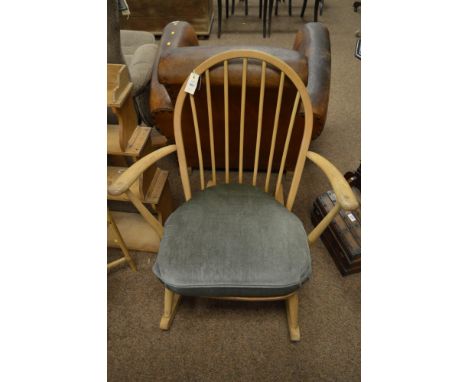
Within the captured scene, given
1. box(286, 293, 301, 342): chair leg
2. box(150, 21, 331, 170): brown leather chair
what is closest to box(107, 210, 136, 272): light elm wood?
box(150, 21, 331, 170): brown leather chair

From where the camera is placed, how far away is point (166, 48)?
5.44ft

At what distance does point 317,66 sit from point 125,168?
3.73ft

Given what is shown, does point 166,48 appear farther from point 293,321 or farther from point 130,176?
point 293,321

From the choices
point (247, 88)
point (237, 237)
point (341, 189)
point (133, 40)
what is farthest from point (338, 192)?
point (133, 40)

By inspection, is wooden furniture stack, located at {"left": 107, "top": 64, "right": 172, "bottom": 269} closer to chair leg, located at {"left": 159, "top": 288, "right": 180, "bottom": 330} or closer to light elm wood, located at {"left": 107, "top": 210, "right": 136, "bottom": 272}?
light elm wood, located at {"left": 107, "top": 210, "right": 136, "bottom": 272}

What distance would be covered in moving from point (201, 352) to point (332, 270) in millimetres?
702

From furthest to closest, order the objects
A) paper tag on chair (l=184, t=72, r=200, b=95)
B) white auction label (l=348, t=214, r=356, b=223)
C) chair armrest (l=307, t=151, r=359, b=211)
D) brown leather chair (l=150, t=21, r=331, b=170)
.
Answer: white auction label (l=348, t=214, r=356, b=223) → brown leather chair (l=150, t=21, r=331, b=170) → paper tag on chair (l=184, t=72, r=200, b=95) → chair armrest (l=307, t=151, r=359, b=211)

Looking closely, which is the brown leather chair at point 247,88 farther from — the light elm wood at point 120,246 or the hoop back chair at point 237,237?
the light elm wood at point 120,246

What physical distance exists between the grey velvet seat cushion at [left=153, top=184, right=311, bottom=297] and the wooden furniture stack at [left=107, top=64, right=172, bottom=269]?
18cm

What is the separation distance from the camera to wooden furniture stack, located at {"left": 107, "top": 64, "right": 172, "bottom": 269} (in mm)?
1082

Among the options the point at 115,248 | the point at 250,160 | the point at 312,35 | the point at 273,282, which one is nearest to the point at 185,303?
the point at 115,248

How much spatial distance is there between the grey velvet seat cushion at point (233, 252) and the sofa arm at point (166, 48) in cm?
69

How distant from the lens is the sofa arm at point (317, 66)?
150cm

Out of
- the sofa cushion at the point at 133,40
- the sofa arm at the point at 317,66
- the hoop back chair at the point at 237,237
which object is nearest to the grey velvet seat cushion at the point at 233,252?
the hoop back chair at the point at 237,237
